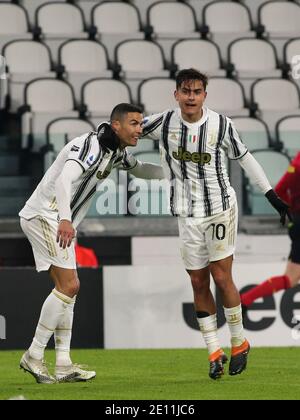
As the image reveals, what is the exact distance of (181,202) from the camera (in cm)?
926

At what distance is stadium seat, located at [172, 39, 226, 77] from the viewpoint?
18297 mm

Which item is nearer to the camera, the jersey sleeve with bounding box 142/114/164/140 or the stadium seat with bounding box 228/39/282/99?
the jersey sleeve with bounding box 142/114/164/140

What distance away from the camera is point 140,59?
18.2m

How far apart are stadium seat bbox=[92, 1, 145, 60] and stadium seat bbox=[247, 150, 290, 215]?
186 inches

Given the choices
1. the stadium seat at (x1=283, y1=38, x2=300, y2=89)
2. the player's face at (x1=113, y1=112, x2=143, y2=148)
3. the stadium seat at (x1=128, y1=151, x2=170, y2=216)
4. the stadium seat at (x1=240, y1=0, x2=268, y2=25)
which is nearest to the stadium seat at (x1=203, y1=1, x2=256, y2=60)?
the stadium seat at (x1=240, y1=0, x2=268, y2=25)

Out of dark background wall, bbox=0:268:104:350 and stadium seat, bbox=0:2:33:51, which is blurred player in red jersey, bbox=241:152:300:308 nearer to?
dark background wall, bbox=0:268:104:350

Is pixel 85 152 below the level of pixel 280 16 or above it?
above

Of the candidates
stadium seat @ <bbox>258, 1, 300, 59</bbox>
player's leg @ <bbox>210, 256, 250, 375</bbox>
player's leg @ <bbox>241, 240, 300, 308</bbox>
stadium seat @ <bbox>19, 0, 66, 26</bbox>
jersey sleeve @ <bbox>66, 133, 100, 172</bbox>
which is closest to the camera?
jersey sleeve @ <bbox>66, 133, 100, 172</bbox>

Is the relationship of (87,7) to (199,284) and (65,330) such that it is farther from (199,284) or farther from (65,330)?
(65,330)

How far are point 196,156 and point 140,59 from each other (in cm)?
925

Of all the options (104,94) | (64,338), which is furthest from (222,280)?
(104,94)

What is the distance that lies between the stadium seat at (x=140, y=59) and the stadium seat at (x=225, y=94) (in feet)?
2.31

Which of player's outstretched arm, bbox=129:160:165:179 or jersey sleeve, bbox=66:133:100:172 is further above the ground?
jersey sleeve, bbox=66:133:100:172
